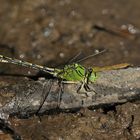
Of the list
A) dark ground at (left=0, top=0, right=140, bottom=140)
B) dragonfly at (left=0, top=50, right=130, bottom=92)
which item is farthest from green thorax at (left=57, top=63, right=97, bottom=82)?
dark ground at (left=0, top=0, right=140, bottom=140)

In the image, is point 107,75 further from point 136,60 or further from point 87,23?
point 87,23

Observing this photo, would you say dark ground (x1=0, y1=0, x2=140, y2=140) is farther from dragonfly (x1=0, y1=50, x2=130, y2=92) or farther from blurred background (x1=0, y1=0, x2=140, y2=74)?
dragonfly (x1=0, y1=50, x2=130, y2=92)

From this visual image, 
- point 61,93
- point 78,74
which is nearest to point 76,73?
point 78,74

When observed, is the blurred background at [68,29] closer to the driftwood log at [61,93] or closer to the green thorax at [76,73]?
the green thorax at [76,73]

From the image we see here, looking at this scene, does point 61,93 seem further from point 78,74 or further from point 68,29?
point 68,29

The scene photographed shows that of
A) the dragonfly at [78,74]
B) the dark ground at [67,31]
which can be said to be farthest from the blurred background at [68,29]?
the dragonfly at [78,74]
